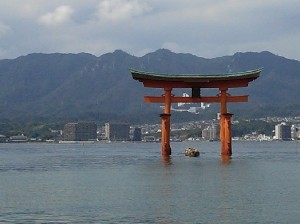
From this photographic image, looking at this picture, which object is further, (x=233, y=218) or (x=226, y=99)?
(x=226, y=99)

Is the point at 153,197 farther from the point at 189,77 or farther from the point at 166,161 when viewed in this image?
the point at 189,77

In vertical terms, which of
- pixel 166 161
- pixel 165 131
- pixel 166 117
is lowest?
pixel 166 161

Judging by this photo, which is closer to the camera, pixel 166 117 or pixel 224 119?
pixel 224 119

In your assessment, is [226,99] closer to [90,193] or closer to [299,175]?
[299,175]

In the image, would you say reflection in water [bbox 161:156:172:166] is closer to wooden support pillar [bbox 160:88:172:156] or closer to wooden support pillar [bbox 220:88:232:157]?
wooden support pillar [bbox 160:88:172:156]

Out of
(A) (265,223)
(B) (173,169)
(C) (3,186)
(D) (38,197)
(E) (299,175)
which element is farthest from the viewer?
(B) (173,169)

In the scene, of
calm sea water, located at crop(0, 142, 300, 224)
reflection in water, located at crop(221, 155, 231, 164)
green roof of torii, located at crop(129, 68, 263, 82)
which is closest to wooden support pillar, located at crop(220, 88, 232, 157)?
green roof of torii, located at crop(129, 68, 263, 82)

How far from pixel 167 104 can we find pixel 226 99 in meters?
5.90

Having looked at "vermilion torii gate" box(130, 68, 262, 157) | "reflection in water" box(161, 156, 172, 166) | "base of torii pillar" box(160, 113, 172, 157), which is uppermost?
"vermilion torii gate" box(130, 68, 262, 157)

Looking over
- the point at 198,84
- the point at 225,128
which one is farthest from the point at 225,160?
the point at 198,84

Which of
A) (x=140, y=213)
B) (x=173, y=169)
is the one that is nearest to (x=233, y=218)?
(x=140, y=213)

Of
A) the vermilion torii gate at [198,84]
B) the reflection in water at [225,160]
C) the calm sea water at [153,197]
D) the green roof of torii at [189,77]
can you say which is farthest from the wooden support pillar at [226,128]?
the calm sea water at [153,197]

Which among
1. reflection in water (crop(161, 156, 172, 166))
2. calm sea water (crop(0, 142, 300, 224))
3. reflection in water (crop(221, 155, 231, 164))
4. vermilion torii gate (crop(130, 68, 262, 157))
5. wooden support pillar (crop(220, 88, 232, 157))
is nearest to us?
calm sea water (crop(0, 142, 300, 224))

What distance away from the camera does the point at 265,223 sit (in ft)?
96.5
